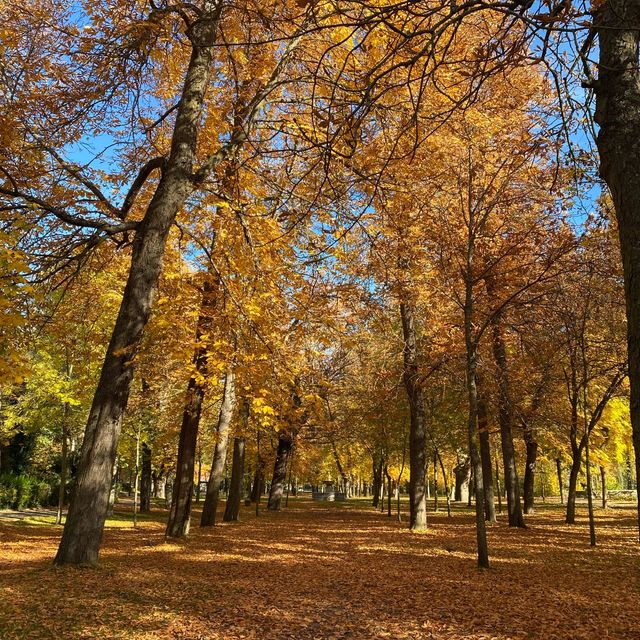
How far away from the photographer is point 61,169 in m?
7.81

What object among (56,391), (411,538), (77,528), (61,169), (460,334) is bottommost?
(411,538)

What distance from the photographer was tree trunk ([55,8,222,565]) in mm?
6547

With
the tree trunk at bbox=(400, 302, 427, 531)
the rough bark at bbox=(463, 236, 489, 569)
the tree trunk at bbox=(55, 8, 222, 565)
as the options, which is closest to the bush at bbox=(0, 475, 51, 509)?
the tree trunk at bbox=(400, 302, 427, 531)

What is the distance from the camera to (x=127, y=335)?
282 inches

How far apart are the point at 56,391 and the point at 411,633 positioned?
1362cm

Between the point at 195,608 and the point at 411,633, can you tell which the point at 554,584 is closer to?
the point at 411,633

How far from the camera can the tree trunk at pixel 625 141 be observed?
2.82m

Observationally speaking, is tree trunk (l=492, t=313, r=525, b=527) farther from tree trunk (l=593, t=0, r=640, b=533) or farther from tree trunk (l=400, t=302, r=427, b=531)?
tree trunk (l=593, t=0, r=640, b=533)

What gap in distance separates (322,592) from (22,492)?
22.9 meters

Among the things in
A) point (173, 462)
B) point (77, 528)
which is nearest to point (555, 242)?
point (77, 528)

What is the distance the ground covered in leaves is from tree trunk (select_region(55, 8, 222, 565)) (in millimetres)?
597

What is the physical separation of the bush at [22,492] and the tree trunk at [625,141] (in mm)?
26946

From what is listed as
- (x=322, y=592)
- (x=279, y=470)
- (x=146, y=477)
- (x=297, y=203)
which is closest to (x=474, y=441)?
(x=322, y=592)

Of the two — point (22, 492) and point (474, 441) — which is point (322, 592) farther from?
point (22, 492)
